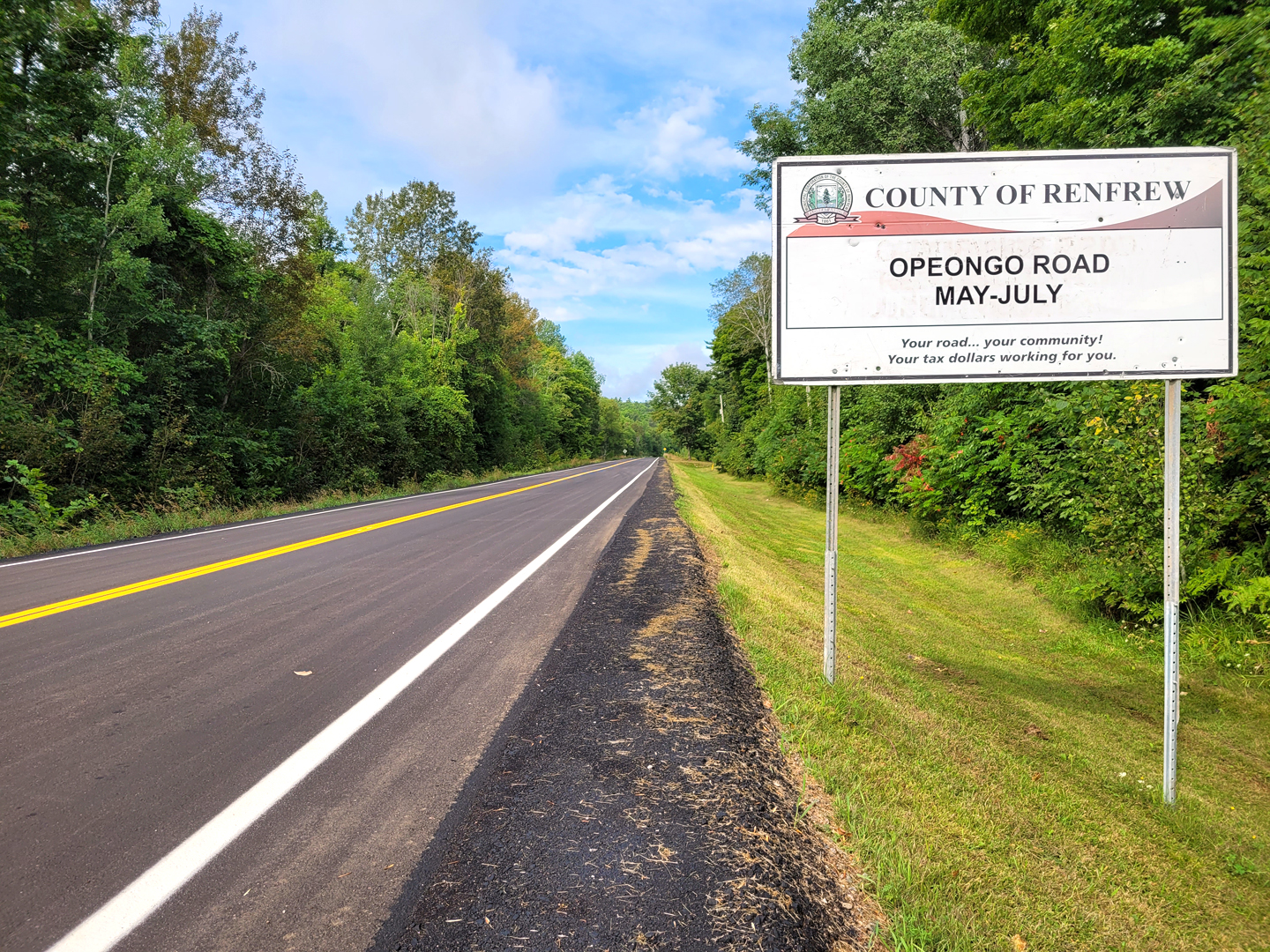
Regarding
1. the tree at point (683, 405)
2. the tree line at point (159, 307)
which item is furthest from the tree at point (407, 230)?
the tree at point (683, 405)

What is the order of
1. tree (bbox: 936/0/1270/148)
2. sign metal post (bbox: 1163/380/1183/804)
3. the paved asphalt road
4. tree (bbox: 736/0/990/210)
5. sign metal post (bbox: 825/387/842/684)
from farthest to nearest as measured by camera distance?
tree (bbox: 736/0/990/210), tree (bbox: 936/0/1270/148), sign metal post (bbox: 825/387/842/684), sign metal post (bbox: 1163/380/1183/804), the paved asphalt road

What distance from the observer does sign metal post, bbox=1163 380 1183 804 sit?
3.89 meters

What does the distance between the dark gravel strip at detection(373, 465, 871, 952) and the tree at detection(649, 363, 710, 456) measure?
75.0 metres

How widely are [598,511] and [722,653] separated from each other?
31.8ft

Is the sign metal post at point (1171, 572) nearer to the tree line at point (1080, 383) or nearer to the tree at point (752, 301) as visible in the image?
the tree line at point (1080, 383)

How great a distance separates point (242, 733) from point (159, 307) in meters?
16.0

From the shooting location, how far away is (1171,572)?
391 centimetres

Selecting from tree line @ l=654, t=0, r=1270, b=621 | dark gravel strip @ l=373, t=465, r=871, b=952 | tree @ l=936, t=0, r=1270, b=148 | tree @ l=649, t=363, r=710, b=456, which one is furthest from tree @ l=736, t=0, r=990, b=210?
tree @ l=649, t=363, r=710, b=456

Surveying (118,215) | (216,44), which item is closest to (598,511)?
(118,215)

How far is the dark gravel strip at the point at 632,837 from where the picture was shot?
1.85 meters

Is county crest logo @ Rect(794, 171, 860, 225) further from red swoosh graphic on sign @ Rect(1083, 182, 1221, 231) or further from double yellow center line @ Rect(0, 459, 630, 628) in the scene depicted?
double yellow center line @ Rect(0, 459, 630, 628)

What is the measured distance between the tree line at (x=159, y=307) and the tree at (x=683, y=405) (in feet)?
187

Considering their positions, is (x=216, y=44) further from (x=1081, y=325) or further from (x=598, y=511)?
(x=1081, y=325)

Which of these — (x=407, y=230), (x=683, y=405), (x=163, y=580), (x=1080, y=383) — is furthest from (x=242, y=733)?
(x=683, y=405)
